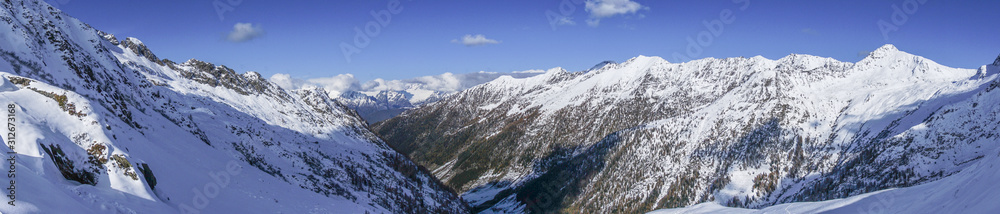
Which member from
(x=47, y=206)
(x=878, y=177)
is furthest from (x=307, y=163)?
(x=878, y=177)

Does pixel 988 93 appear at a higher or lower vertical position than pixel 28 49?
higher

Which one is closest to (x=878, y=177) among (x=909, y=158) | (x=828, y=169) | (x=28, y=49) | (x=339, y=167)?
(x=909, y=158)

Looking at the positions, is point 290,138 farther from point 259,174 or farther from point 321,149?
point 259,174

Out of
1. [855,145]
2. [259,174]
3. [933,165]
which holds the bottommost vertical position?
[259,174]

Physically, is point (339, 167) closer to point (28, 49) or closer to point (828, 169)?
point (28, 49)

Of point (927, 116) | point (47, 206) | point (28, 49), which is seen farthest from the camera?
point (927, 116)

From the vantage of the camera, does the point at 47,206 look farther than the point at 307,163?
No

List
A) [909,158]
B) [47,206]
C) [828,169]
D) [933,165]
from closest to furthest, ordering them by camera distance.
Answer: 1. [47,206]
2. [933,165]
3. [909,158]
4. [828,169]
